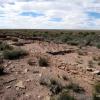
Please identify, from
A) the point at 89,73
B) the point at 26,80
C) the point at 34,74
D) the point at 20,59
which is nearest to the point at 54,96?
the point at 26,80

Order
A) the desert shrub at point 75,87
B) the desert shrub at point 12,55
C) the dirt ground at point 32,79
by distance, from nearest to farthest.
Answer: the dirt ground at point 32,79 < the desert shrub at point 75,87 < the desert shrub at point 12,55

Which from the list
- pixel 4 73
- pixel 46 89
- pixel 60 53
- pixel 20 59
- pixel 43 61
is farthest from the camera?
pixel 60 53

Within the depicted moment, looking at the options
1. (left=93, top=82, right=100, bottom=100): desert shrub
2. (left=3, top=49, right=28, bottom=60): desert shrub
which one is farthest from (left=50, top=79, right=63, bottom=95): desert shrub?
(left=3, top=49, right=28, bottom=60): desert shrub

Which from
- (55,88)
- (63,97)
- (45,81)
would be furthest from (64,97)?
(45,81)

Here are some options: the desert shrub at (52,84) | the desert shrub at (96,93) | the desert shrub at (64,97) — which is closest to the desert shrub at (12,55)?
the desert shrub at (52,84)

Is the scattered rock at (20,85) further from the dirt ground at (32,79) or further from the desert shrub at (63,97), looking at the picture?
the desert shrub at (63,97)

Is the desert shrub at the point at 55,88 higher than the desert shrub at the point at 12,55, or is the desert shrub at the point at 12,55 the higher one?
the desert shrub at the point at 12,55

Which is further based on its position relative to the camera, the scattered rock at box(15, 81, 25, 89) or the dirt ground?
the scattered rock at box(15, 81, 25, 89)

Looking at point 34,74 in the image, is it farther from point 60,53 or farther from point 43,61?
point 60,53

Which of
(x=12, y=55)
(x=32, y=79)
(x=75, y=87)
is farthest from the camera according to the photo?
(x=12, y=55)

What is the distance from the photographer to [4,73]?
1038 centimetres

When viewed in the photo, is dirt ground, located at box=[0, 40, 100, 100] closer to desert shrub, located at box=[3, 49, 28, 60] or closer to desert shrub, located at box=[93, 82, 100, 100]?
desert shrub, located at box=[93, 82, 100, 100]

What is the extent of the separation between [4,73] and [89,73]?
4.21 metres

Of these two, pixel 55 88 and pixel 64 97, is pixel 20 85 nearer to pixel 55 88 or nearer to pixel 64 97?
pixel 55 88
